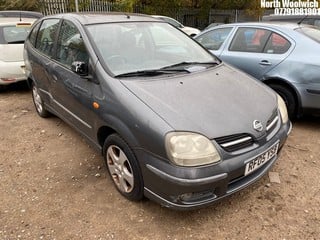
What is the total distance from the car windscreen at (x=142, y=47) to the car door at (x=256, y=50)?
122cm

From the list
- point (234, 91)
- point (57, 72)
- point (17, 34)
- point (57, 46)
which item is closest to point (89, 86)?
point (57, 72)

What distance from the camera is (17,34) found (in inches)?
235

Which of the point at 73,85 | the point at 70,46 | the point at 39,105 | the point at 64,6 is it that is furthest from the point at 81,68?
the point at 64,6

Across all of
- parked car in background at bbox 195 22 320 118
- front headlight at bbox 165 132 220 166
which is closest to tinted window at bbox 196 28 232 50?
parked car in background at bbox 195 22 320 118

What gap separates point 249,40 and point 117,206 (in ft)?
11.0

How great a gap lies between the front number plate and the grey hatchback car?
11mm

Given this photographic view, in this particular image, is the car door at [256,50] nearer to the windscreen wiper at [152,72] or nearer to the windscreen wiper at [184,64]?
the windscreen wiper at [184,64]

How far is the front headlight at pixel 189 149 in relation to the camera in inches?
86.7

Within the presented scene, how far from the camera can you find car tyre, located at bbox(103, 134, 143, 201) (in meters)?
2.55

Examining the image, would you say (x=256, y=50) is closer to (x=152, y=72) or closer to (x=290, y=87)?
(x=290, y=87)

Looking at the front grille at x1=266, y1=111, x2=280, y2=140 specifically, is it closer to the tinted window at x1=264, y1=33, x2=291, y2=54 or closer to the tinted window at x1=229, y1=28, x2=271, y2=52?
the tinted window at x1=264, y1=33, x2=291, y2=54

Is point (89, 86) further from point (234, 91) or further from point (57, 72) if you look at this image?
point (234, 91)

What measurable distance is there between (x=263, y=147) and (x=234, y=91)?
1.98ft

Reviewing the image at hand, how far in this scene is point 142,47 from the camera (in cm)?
331
